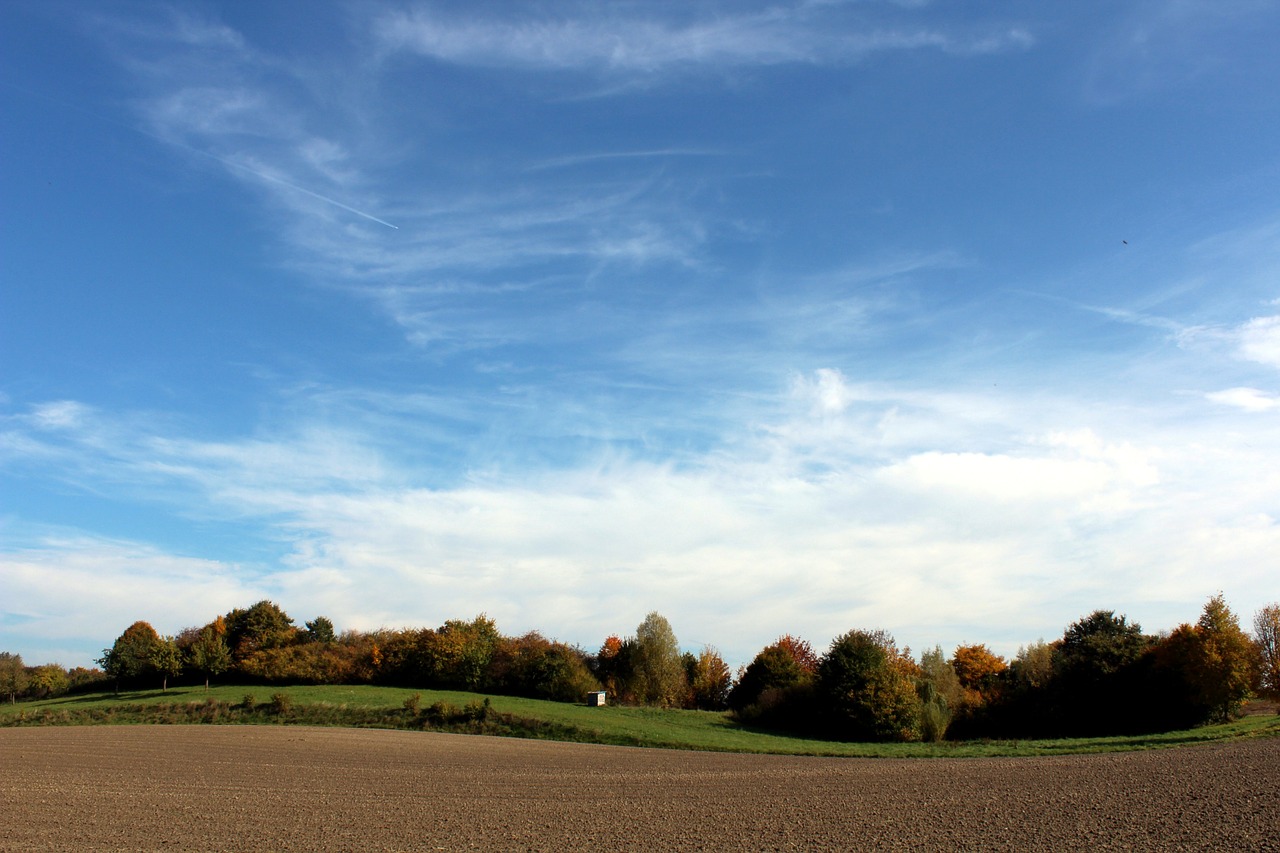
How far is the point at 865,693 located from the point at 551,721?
66.5 feet

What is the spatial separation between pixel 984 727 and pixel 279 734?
47.2m

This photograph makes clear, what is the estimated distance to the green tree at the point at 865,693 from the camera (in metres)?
51.6

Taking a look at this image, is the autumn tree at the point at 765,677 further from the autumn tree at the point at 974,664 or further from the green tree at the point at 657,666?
the autumn tree at the point at 974,664

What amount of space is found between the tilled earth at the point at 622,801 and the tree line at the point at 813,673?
18.3 metres

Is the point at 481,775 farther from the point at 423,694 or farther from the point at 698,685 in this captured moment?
the point at 698,685

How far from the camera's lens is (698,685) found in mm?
88375

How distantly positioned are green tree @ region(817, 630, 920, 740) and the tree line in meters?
0.09

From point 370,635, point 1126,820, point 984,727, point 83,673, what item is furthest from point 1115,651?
point 83,673

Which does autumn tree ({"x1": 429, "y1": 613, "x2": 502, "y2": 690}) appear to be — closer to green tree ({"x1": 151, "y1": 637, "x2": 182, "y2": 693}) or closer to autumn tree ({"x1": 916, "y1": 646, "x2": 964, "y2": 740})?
green tree ({"x1": 151, "y1": 637, "x2": 182, "y2": 693})

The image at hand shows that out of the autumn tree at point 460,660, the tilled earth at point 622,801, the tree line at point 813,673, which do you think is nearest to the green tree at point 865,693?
the tree line at point 813,673

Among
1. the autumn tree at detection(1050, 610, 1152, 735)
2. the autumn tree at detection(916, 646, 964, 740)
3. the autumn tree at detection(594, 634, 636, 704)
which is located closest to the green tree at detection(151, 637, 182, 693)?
the autumn tree at detection(594, 634, 636, 704)

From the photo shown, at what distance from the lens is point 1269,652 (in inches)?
2093

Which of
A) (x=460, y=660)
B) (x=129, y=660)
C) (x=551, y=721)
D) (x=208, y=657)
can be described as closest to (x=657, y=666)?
(x=460, y=660)

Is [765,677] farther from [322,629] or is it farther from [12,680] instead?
[12,680]
